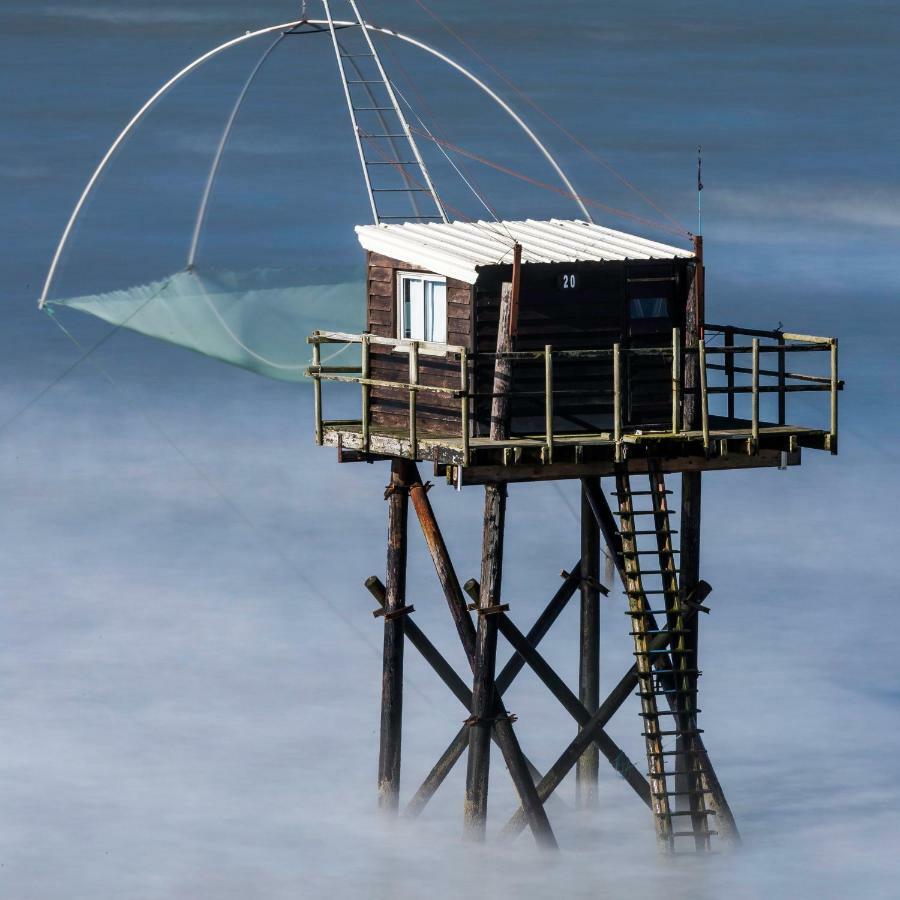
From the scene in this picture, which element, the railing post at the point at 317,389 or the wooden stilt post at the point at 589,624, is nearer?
the railing post at the point at 317,389

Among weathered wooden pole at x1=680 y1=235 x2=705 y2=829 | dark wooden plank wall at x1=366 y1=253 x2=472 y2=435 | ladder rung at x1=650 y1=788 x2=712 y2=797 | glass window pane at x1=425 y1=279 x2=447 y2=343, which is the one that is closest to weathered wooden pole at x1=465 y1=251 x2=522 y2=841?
dark wooden plank wall at x1=366 y1=253 x2=472 y2=435

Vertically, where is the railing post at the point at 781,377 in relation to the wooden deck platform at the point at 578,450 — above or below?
above

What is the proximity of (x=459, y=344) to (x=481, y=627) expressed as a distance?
11.1ft

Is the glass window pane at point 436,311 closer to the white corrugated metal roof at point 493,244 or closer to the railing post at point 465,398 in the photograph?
the white corrugated metal roof at point 493,244

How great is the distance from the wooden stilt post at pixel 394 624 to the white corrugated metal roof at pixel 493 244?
9.36 feet

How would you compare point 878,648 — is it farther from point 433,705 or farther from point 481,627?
point 481,627

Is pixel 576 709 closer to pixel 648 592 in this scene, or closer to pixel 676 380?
pixel 648 592

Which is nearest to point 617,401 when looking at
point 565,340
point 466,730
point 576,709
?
point 565,340

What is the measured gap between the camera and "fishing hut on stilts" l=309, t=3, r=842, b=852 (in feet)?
96.8

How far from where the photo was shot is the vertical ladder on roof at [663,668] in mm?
30203

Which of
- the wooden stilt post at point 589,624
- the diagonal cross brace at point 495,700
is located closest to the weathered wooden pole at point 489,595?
the diagonal cross brace at point 495,700

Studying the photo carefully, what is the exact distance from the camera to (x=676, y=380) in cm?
2994

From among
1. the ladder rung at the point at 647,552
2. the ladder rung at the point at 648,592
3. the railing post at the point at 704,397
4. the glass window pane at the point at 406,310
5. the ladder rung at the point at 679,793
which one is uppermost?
the glass window pane at the point at 406,310

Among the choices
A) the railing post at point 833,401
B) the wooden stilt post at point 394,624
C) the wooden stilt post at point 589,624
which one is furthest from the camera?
the wooden stilt post at point 589,624
